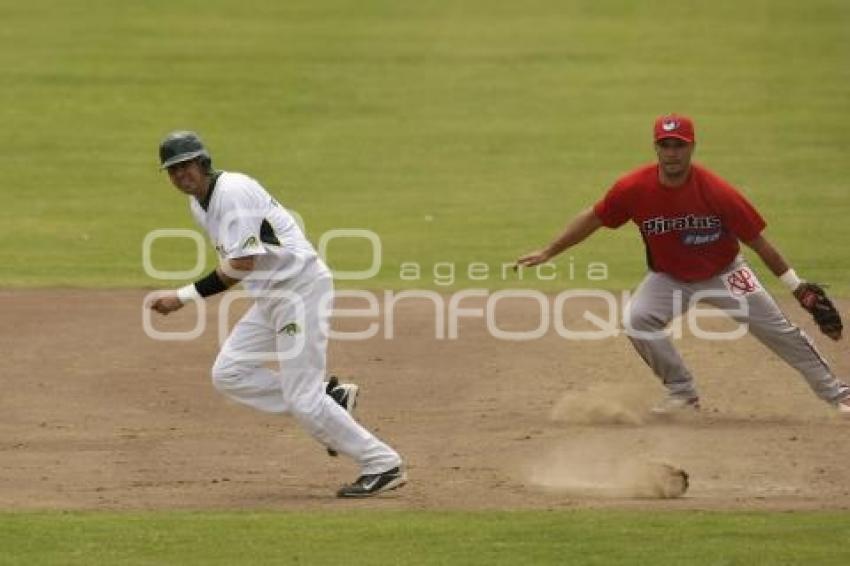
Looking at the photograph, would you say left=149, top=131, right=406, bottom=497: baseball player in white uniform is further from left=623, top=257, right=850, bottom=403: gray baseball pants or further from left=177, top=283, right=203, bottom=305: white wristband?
left=623, top=257, right=850, bottom=403: gray baseball pants

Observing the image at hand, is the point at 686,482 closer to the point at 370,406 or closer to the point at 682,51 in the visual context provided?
the point at 370,406

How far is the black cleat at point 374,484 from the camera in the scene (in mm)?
10844

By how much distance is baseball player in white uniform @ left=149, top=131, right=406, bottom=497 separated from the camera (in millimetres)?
10672

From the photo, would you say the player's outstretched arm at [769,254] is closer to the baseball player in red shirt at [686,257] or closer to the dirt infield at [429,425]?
the baseball player in red shirt at [686,257]

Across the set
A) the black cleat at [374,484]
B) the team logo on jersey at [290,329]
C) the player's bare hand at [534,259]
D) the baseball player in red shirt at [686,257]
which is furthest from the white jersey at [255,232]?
the baseball player in red shirt at [686,257]

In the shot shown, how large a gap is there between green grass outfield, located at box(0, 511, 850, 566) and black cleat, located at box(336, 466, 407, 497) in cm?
38

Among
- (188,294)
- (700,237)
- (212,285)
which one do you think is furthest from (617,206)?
(188,294)

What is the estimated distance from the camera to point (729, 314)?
506 inches

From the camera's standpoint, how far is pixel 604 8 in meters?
32.0

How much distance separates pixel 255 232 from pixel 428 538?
74.6 inches

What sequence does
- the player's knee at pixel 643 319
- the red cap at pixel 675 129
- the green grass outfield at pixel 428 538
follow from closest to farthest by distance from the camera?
the green grass outfield at pixel 428 538, the red cap at pixel 675 129, the player's knee at pixel 643 319

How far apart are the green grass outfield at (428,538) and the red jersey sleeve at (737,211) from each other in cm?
252

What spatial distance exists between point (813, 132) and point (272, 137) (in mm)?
6568

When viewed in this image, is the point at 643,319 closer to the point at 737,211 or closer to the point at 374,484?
the point at 737,211
